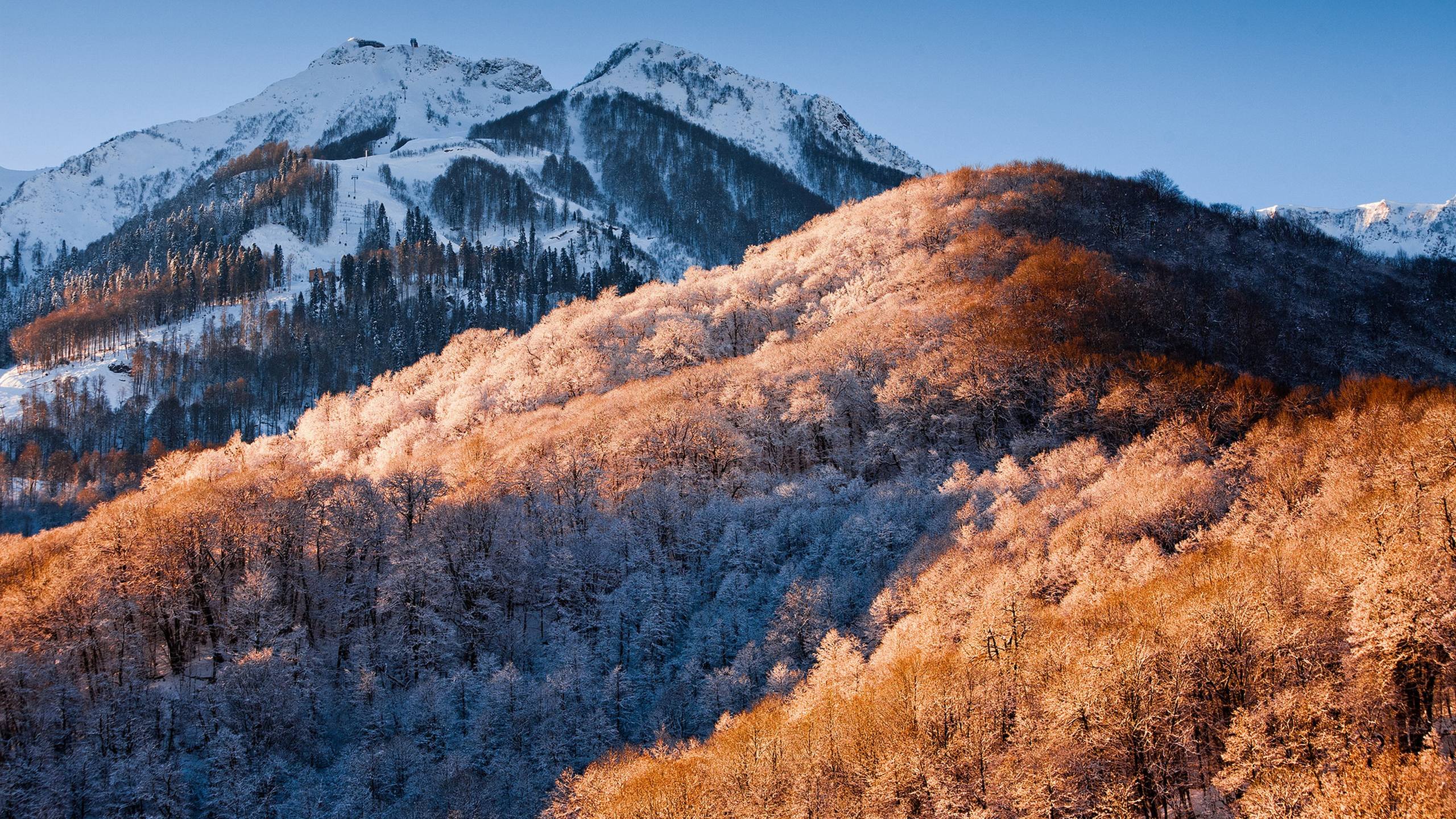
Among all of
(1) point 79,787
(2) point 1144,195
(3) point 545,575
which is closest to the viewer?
(1) point 79,787

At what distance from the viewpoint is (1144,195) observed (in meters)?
181

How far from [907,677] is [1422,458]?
44.5 meters

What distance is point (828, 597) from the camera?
250 ft

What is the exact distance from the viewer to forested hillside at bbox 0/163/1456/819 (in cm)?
5153

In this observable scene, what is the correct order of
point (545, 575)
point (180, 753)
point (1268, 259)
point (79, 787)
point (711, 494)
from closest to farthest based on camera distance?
point (79, 787)
point (180, 753)
point (545, 575)
point (711, 494)
point (1268, 259)

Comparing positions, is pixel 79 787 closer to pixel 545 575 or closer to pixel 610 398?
pixel 545 575

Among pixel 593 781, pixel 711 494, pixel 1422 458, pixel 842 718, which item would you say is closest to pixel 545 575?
pixel 711 494

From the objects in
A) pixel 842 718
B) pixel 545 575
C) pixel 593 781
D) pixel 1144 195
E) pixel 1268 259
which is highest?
pixel 1144 195

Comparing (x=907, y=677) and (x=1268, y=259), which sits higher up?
(x=1268, y=259)

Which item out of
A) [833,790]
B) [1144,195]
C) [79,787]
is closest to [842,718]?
[833,790]

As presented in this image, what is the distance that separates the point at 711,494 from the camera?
313 feet

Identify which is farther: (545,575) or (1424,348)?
(1424,348)

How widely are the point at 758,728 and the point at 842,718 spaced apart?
599 cm

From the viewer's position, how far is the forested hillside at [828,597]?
51531 millimetres
